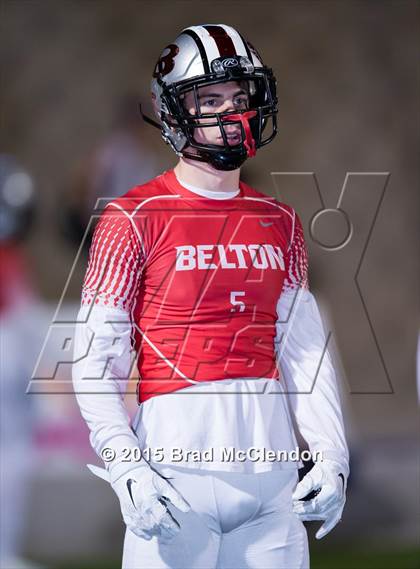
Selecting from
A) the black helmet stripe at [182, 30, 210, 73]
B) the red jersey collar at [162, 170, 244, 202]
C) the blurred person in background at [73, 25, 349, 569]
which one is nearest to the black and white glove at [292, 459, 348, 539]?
the blurred person in background at [73, 25, 349, 569]

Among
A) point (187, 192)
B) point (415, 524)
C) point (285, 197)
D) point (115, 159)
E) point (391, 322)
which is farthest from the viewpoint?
point (391, 322)

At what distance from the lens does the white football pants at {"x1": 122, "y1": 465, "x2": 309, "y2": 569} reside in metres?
2.44

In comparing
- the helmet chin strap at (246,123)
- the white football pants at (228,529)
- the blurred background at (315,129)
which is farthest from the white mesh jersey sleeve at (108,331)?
the blurred background at (315,129)

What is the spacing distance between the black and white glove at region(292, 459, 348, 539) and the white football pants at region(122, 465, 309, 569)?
0.05 metres

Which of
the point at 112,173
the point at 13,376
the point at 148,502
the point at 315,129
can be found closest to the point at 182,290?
the point at 148,502

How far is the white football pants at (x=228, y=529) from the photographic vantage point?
2441 millimetres

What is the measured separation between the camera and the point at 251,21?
666 cm

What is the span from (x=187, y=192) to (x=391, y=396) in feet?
14.1

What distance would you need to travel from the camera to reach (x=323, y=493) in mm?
2512

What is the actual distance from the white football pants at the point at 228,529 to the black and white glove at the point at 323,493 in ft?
0.18

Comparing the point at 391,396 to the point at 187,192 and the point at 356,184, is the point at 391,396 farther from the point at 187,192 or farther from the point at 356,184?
the point at 187,192

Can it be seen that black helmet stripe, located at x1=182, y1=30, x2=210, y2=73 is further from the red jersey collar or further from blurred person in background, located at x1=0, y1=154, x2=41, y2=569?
blurred person in background, located at x1=0, y1=154, x2=41, y2=569

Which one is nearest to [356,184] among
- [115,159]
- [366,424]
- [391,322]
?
[391,322]

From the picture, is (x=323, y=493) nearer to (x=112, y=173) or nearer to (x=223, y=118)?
(x=223, y=118)
